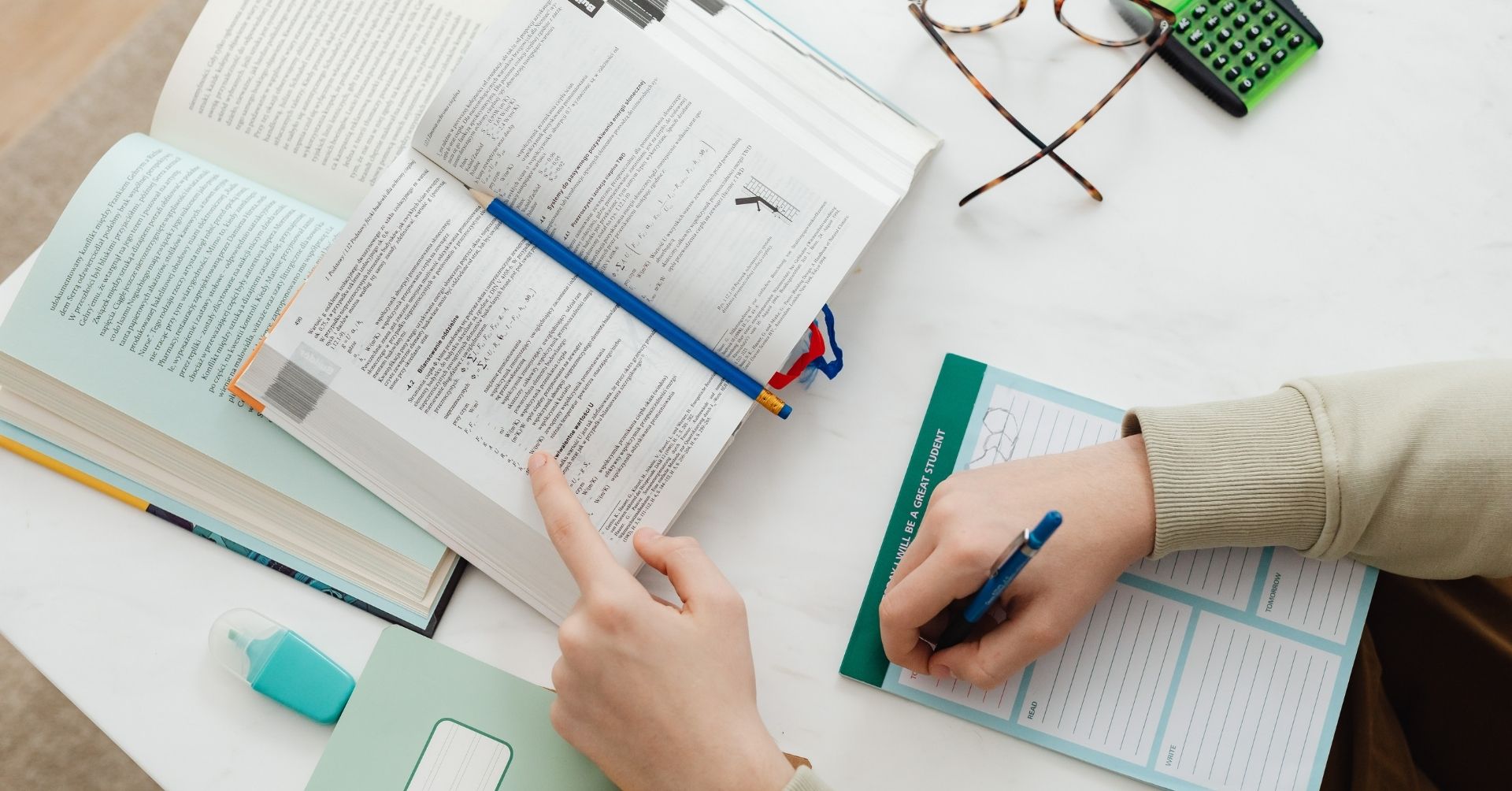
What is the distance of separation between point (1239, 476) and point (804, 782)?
364 mm

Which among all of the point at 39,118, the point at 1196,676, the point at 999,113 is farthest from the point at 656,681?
the point at 39,118

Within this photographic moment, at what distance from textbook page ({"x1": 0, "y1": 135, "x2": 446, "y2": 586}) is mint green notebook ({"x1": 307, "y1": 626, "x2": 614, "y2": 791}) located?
0.07m

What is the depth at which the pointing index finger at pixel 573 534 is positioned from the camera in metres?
0.67

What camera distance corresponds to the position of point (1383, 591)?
2.51ft

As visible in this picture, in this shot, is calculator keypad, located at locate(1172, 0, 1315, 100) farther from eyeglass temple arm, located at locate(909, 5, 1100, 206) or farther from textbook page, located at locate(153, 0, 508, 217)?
textbook page, located at locate(153, 0, 508, 217)

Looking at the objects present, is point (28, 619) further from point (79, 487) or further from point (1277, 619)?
point (1277, 619)

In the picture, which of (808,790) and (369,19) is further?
(369,19)

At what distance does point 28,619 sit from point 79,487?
10cm

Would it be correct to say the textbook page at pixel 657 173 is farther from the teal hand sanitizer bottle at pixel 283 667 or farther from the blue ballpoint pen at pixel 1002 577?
the teal hand sanitizer bottle at pixel 283 667

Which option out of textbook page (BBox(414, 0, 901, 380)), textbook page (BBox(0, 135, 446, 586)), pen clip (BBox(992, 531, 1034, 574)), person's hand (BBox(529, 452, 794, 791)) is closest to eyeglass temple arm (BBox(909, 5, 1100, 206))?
textbook page (BBox(414, 0, 901, 380))

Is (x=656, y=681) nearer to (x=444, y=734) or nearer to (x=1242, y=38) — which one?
(x=444, y=734)

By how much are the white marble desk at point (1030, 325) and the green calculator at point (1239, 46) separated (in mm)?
17

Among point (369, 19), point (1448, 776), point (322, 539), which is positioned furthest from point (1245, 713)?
point (369, 19)

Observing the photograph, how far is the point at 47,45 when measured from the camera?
1.34 metres
